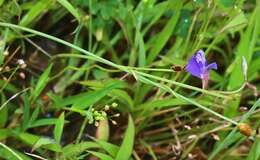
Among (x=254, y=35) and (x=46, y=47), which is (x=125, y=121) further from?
(x=254, y=35)

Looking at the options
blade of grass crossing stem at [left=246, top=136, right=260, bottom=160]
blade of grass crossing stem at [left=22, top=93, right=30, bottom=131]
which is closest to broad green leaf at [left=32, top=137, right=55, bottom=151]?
blade of grass crossing stem at [left=22, top=93, right=30, bottom=131]

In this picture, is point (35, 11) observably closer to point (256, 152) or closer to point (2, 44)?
→ point (2, 44)

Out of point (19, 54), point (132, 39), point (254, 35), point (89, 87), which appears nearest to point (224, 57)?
point (254, 35)

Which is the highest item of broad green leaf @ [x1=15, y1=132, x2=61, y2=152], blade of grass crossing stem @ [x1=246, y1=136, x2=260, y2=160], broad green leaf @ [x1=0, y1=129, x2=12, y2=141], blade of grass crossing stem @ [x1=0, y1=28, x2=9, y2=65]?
blade of grass crossing stem @ [x1=0, y1=28, x2=9, y2=65]

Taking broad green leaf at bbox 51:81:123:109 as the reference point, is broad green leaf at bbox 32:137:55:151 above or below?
below

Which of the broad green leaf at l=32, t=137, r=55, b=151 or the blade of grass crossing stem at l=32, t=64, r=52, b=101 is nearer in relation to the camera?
the broad green leaf at l=32, t=137, r=55, b=151

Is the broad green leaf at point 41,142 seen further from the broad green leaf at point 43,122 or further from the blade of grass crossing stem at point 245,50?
the blade of grass crossing stem at point 245,50

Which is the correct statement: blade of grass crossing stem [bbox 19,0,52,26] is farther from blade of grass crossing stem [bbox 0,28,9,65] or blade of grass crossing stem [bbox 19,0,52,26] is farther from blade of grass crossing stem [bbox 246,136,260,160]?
blade of grass crossing stem [bbox 246,136,260,160]
